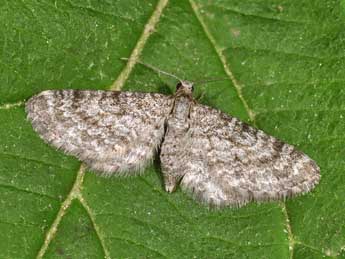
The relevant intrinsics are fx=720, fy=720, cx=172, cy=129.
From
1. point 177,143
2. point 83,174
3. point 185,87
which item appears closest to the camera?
point 83,174

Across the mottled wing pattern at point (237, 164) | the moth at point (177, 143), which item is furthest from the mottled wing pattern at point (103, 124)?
the mottled wing pattern at point (237, 164)

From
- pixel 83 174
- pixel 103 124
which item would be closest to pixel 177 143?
pixel 103 124

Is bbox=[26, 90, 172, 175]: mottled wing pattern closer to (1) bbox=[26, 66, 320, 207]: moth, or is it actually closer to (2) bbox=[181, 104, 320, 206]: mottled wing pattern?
(1) bbox=[26, 66, 320, 207]: moth

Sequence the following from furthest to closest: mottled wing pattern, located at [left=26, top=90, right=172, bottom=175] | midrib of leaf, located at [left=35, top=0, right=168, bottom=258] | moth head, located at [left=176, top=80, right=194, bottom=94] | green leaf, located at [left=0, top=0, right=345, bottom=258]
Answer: moth head, located at [left=176, top=80, right=194, bottom=94], mottled wing pattern, located at [left=26, top=90, right=172, bottom=175], green leaf, located at [left=0, top=0, right=345, bottom=258], midrib of leaf, located at [left=35, top=0, right=168, bottom=258]

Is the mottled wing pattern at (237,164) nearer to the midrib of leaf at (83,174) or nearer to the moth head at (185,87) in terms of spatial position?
the moth head at (185,87)

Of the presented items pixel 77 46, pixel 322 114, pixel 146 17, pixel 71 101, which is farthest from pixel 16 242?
pixel 322 114

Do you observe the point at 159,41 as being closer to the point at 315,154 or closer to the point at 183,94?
the point at 183,94

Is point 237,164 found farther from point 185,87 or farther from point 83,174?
point 83,174

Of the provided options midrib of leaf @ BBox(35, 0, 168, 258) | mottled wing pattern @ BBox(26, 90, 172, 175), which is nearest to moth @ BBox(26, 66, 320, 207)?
mottled wing pattern @ BBox(26, 90, 172, 175)
